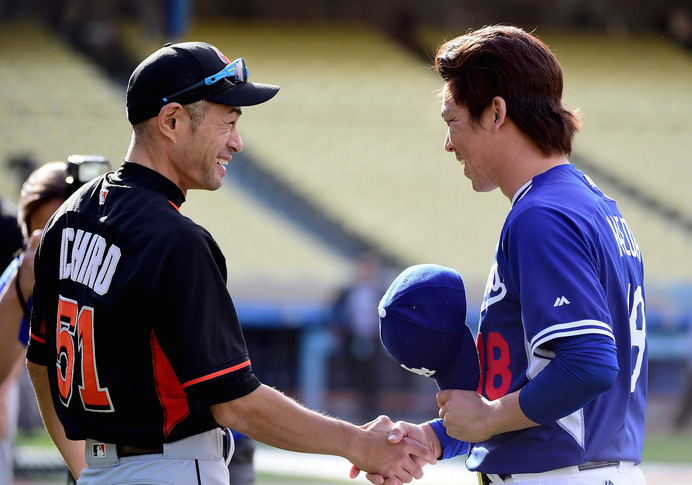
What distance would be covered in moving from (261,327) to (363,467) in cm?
913

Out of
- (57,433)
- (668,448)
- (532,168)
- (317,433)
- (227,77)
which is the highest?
(227,77)

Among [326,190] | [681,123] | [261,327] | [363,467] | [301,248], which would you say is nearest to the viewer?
[363,467]

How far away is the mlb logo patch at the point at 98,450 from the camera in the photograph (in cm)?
233

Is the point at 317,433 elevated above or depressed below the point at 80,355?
below

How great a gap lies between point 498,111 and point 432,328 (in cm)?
61

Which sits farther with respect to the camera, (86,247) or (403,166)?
(403,166)

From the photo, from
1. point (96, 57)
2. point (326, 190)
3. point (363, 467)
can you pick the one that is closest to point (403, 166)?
point (326, 190)

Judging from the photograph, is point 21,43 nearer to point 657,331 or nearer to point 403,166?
point 403,166

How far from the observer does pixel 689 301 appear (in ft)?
39.7

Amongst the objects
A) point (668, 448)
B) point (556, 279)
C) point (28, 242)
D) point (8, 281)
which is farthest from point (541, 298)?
point (668, 448)

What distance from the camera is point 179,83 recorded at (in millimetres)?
2359

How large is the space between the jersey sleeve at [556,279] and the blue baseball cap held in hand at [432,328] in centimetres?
36

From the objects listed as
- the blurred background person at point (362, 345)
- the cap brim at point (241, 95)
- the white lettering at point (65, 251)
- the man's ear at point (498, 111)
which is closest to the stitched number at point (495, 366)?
the man's ear at point (498, 111)

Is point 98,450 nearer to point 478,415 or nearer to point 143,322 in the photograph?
point 143,322
